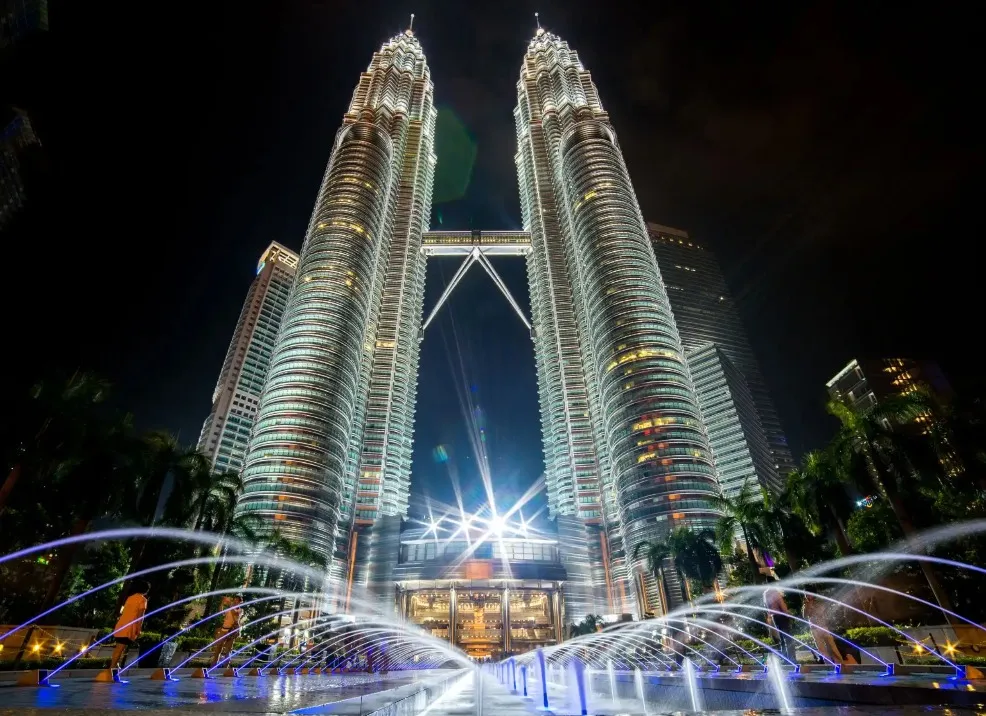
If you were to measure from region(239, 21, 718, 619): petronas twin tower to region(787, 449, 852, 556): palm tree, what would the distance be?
76290 millimetres

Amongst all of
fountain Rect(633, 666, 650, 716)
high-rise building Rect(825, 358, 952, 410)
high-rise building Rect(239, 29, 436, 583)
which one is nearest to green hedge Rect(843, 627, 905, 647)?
fountain Rect(633, 666, 650, 716)

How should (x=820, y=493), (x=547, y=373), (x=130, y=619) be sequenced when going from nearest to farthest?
(x=130, y=619), (x=820, y=493), (x=547, y=373)

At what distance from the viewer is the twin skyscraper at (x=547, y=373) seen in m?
120

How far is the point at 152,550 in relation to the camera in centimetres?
3456

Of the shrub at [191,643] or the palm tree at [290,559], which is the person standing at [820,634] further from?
the palm tree at [290,559]

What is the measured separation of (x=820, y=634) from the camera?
26484 millimetres

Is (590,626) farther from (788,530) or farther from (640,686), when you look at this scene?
(640,686)

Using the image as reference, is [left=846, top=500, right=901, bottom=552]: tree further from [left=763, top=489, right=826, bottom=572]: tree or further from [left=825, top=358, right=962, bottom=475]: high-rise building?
[left=825, top=358, right=962, bottom=475]: high-rise building

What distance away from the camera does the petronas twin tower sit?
4727 inches

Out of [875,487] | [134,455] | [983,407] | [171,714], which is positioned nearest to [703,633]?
[875,487]

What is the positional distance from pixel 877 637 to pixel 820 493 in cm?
1285

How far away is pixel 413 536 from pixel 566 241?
107 meters

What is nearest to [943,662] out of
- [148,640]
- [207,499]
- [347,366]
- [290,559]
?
[148,640]

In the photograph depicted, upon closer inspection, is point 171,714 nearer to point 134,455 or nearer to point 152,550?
point 134,455
